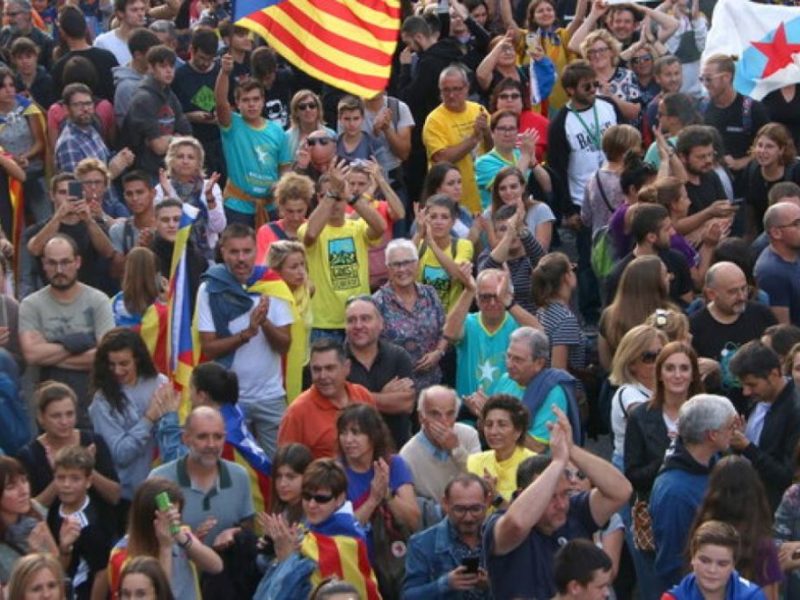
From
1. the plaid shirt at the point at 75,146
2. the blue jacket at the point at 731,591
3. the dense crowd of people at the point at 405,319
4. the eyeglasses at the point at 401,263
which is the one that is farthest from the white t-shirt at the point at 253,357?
the blue jacket at the point at 731,591

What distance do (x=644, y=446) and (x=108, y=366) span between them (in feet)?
9.49

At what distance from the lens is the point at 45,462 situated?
11.5 m

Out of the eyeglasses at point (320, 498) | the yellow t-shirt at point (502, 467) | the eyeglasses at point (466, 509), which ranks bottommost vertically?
the yellow t-shirt at point (502, 467)

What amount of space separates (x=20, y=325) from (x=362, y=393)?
2.07 m

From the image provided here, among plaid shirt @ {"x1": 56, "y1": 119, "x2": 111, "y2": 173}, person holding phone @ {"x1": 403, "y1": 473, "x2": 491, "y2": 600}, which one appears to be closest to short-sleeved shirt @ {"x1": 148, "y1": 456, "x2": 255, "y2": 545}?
person holding phone @ {"x1": 403, "y1": 473, "x2": 491, "y2": 600}

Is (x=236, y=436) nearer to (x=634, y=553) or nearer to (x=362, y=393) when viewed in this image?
(x=362, y=393)

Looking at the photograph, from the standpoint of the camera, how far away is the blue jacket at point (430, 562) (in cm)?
1047

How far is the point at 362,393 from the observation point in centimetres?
1212

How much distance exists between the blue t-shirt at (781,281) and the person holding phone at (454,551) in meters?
3.30

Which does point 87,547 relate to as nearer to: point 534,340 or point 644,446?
point 534,340

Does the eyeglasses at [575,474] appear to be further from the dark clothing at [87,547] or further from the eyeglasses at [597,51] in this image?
the eyeglasses at [597,51]

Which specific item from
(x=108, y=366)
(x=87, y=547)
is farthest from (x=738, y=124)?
(x=87, y=547)

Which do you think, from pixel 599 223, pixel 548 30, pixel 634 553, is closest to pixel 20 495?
pixel 634 553

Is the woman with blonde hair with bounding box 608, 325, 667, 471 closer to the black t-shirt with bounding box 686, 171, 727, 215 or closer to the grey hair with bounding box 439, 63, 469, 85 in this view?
the black t-shirt with bounding box 686, 171, 727, 215
